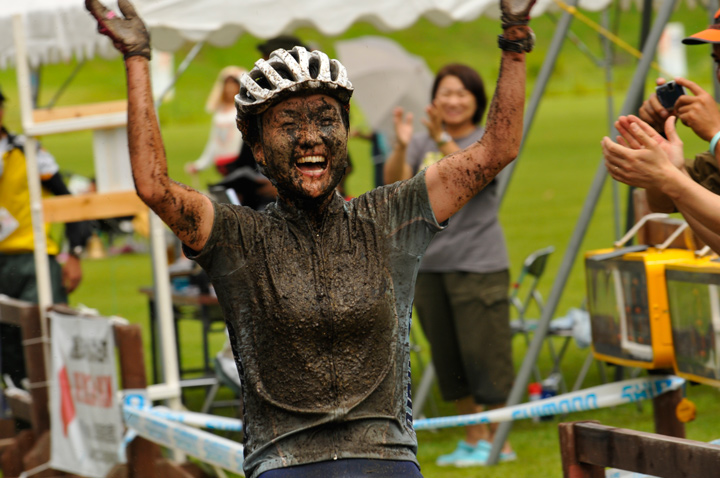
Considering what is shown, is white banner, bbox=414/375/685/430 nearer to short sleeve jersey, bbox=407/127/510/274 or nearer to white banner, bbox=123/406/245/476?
white banner, bbox=123/406/245/476

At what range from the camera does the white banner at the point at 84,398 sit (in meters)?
5.80

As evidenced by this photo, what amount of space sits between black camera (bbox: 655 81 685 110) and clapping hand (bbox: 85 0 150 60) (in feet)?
5.72

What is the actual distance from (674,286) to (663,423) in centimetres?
62

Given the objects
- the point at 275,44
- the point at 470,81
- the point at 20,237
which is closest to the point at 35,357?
the point at 20,237

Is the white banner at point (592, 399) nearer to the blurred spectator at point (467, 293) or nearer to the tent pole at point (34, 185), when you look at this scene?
the blurred spectator at point (467, 293)

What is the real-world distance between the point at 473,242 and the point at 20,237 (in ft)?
10.9

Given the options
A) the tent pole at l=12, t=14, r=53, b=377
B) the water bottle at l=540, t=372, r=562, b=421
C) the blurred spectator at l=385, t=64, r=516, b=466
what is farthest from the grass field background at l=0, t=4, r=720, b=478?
the tent pole at l=12, t=14, r=53, b=377

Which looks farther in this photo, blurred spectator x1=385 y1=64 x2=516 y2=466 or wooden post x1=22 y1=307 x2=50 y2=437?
wooden post x1=22 y1=307 x2=50 y2=437

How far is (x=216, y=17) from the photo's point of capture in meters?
7.05

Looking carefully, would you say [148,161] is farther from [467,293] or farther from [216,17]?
[216,17]

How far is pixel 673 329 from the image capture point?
418 centimetres

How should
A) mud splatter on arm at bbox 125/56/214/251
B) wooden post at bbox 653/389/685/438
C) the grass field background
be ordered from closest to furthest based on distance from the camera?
mud splatter on arm at bbox 125/56/214/251, wooden post at bbox 653/389/685/438, the grass field background

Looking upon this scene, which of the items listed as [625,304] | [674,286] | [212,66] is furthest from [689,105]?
[212,66]

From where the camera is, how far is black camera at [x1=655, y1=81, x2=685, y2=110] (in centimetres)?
347
